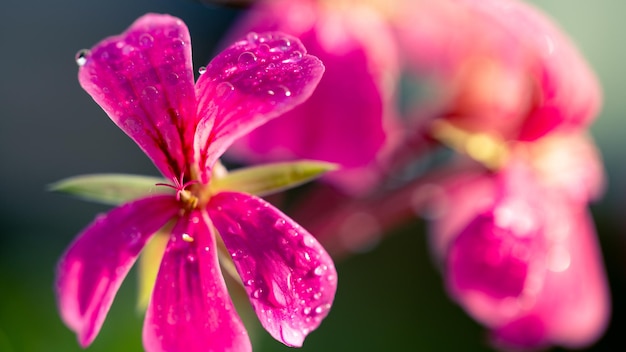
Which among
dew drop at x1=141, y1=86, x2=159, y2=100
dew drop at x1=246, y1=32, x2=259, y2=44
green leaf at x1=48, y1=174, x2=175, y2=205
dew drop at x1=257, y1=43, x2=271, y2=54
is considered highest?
dew drop at x1=246, y1=32, x2=259, y2=44

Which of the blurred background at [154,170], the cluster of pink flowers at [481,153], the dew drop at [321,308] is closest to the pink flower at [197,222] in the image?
the dew drop at [321,308]

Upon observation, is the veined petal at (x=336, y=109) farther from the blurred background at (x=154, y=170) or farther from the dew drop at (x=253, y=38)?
the blurred background at (x=154, y=170)

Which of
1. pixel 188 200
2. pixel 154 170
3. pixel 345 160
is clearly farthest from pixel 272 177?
pixel 154 170

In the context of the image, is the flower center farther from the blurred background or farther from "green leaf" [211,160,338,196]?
the blurred background

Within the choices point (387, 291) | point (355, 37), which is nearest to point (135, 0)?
point (387, 291)

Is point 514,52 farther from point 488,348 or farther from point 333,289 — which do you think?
point 488,348

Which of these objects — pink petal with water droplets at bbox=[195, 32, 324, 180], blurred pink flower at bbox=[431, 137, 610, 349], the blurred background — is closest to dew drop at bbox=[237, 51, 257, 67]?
pink petal with water droplets at bbox=[195, 32, 324, 180]

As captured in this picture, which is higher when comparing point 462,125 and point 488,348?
point 462,125
